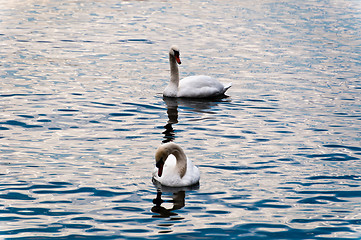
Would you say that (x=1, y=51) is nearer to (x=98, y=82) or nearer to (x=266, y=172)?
(x=98, y=82)

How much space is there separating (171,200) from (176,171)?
2.69 feet

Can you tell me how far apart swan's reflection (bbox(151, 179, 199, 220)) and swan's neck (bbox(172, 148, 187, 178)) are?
0.31 metres

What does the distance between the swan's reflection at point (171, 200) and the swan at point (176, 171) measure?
0.26ft

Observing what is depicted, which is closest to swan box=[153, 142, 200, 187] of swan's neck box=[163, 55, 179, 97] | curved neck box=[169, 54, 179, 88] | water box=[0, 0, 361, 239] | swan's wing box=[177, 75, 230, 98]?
water box=[0, 0, 361, 239]

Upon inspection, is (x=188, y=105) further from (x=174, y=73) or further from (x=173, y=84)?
(x=174, y=73)

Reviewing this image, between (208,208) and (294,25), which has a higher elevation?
(294,25)

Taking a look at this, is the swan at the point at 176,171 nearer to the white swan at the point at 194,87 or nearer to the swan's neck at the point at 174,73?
the white swan at the point at 194,87

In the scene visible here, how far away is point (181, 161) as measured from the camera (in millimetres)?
13508

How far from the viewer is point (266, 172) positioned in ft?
46.6

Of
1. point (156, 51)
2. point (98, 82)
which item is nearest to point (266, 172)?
point (98, 82)

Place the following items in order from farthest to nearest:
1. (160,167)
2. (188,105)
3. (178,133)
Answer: (188,105), (178,133), (160,167)

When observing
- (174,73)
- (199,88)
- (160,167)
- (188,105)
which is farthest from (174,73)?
(160,167)

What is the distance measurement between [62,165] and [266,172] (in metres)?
4.17

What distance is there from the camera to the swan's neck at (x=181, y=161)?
44.1ft
